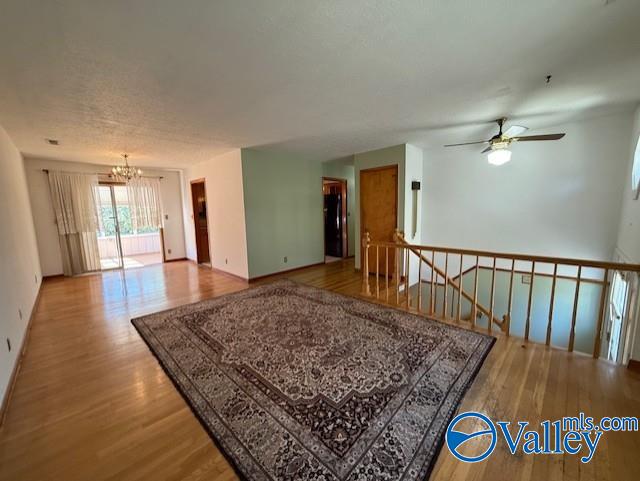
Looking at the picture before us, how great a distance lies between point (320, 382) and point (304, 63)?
8.16 feet

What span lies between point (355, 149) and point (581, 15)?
11.3 feet

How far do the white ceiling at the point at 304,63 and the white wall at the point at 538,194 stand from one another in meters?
0.69

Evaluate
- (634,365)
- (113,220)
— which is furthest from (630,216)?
(113,220)

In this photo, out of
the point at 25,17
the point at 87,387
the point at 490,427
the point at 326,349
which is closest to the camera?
the point at 25,17

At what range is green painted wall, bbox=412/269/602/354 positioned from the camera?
13.4 ft

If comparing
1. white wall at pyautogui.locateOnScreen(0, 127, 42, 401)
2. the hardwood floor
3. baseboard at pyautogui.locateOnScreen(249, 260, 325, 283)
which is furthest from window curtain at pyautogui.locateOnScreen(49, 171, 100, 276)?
baseboard at pyautogui.locateOnScreen(249, 260, 325, 283)

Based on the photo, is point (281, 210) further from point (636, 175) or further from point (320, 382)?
point (636, 175)

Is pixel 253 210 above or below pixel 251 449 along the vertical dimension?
above

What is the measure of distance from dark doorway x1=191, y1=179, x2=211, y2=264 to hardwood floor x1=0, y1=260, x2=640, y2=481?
3608 mm

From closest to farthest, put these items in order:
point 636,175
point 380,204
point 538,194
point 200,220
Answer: point 636,175
point 538,194
point 380,204
point 200,220

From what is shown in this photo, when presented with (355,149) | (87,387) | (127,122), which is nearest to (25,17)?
(127,122)

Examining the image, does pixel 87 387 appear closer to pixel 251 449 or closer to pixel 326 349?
pixel 251 449

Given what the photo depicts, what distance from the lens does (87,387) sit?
2035mm

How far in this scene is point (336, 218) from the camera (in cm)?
684
